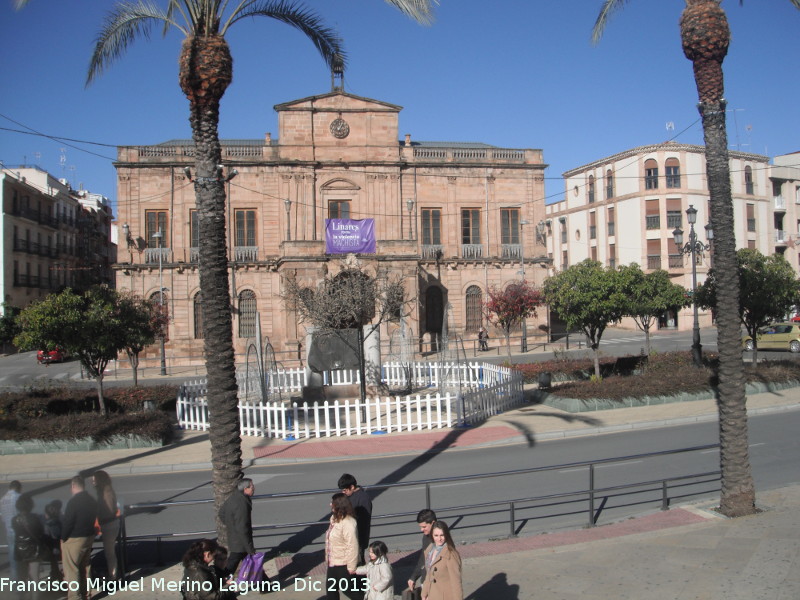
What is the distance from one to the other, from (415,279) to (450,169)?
9.33m

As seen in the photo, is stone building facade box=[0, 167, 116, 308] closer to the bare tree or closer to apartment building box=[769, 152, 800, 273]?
the bare tree

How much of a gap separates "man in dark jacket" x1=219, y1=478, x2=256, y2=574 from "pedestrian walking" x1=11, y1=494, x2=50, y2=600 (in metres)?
1.88

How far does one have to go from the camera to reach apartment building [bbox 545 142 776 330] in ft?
163

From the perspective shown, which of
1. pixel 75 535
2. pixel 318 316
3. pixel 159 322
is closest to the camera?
pixel 75 535

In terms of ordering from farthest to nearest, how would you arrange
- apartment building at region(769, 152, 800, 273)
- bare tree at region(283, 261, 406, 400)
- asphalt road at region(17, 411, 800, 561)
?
apartment building at region(769, 152, 800, 273), bare tree at region(283, 261, 406, 400), asphalt road at region(17, 411, 800, 561)

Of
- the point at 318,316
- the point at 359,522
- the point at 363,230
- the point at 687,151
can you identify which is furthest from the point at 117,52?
the point at 687,151

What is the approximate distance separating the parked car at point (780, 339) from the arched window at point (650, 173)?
19168mm

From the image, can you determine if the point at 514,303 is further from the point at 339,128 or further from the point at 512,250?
the point at 339,128

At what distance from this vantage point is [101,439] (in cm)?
1508

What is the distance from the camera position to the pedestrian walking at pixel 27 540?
21.7ft

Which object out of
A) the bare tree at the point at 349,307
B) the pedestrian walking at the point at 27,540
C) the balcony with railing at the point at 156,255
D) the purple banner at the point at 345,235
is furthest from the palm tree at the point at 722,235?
the balcony with railing at the point at 156,255

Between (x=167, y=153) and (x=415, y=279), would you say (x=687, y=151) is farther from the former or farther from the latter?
(x=167, y=153)

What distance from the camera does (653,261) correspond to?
164 ft

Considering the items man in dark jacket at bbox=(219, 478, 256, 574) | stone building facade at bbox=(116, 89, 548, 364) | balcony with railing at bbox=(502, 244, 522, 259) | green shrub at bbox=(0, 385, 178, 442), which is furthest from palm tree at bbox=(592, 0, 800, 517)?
balcony with railing at bbox=(502, 244, 522, 259)
